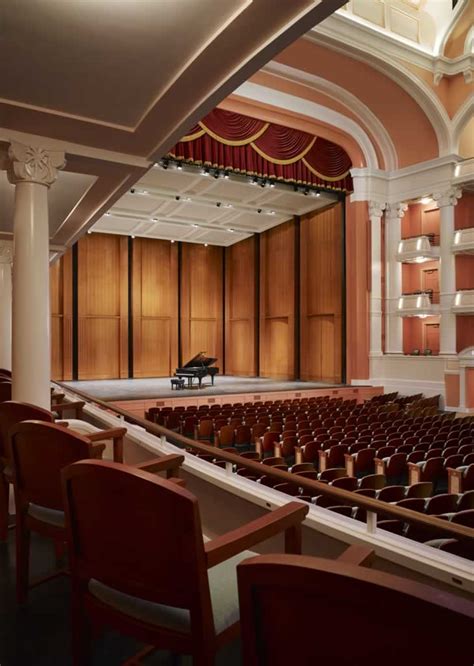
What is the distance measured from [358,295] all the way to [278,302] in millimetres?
4134

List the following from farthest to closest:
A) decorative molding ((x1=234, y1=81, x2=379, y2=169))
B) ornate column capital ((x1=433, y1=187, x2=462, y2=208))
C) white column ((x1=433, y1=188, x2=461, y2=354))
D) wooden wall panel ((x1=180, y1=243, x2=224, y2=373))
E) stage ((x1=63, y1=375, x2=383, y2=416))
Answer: wooden wall panel ((x1=180, y1=243, x2=224, y2=373)) < ornate column capital ((x1=433, y1=187, x2=462, y2=208)) < white column ((x1=433, y1=188, x2=461, y2=354)) < decorative molding ((x1=234, y1=81, x2=379, y2=169)) < stage ((x1=63, y1=375, x2=383, y2=416))

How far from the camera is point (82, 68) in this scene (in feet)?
9.84

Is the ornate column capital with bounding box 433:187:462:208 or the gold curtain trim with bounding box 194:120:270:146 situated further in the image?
the ornate column capital with bounding box 433:187:462:208

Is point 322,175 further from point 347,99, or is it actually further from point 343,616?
point 343,616

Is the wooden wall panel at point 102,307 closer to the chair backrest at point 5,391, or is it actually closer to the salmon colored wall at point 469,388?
the salmon colored wall at point 469,388

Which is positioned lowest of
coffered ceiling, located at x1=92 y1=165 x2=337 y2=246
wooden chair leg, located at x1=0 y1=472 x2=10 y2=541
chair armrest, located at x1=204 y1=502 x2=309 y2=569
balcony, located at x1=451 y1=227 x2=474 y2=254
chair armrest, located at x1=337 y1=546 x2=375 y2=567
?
wooden chair leg, located at x1=0 y1=472 x2=10 y2=541

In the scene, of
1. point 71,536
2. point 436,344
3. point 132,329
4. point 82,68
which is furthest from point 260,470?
point 132,329

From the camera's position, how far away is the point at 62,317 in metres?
16.2

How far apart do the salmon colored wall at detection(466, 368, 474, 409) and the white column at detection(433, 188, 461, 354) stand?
86 cm

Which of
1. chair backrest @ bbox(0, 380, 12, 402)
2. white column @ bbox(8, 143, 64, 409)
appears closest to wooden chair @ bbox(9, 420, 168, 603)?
white column @ bbox(8, 143, 64, 409)

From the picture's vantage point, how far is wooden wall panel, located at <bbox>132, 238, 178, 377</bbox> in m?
17.7

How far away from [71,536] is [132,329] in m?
16.6

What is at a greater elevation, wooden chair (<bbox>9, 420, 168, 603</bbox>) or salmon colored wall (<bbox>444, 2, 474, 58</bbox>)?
salmon colored wall (<bbox>444, 2, 474, 58</bbox>)

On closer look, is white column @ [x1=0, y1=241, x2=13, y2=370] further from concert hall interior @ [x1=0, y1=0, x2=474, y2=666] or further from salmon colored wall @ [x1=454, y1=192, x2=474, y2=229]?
salmon colored wall @ [x1=454, y1=192, x2=474, y2=229]
